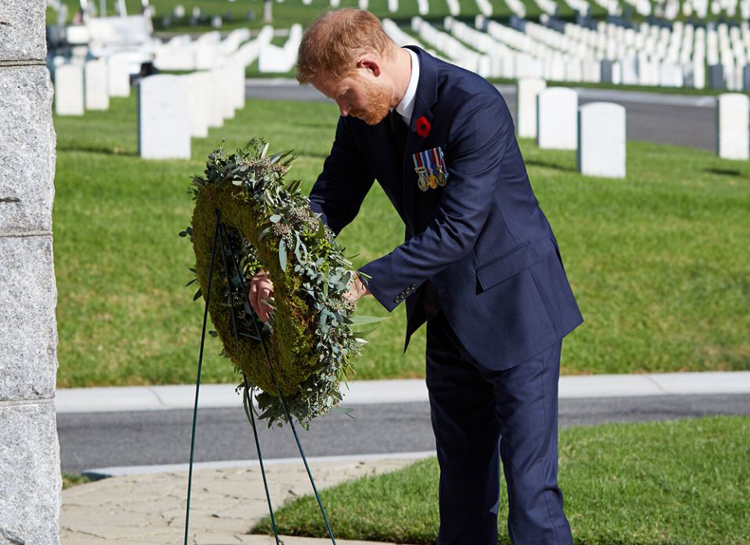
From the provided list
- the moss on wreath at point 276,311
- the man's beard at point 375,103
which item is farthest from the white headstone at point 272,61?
the man's beard at point 375,103

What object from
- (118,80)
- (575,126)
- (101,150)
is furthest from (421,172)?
(118,80)

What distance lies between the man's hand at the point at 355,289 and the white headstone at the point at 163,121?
10.8 metres

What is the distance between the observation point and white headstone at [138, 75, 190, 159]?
14.3m

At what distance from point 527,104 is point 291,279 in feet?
55.8

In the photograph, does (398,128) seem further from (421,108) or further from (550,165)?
(550,165)

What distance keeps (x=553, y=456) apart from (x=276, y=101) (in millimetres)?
24489

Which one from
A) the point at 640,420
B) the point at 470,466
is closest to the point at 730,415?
the point at 640,420

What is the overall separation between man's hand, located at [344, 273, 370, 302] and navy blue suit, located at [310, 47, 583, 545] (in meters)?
0.04

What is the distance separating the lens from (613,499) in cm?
573

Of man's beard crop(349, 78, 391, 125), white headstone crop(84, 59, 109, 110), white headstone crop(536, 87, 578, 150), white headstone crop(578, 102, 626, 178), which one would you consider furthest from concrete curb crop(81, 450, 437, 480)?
white headstone crop(84, 59, 109, 110)

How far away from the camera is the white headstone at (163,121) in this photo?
1433 cm

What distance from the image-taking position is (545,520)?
3854 mm

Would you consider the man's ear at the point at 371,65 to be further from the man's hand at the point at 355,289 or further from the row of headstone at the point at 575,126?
the row of headstone at the point at 575,126

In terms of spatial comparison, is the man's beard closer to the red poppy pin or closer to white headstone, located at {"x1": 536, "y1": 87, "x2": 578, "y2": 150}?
the red poppy pin
